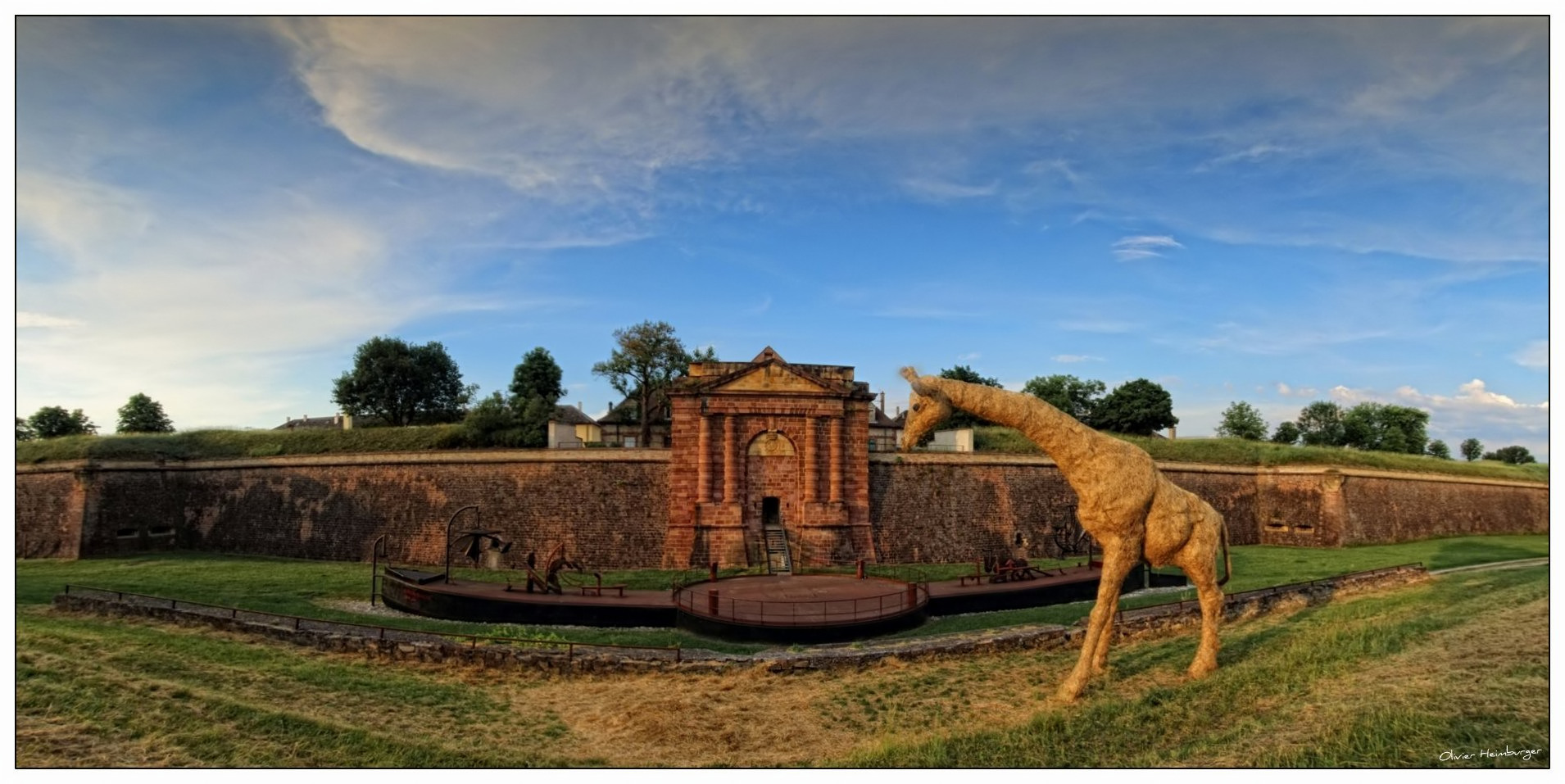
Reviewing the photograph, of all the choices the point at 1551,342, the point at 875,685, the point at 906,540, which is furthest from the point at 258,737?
the point at 906,540

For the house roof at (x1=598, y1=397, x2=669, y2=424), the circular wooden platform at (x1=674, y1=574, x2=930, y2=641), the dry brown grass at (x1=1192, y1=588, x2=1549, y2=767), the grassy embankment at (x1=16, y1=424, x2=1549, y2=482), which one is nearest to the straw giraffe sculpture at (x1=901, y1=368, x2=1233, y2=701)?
the dry brown grass at (x1=1192, y1=588, x2=1549, y2=767)

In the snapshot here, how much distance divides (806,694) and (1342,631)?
29.1 ft

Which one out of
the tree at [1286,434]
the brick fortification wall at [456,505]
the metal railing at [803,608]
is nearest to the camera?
the metal railing at [803,608]

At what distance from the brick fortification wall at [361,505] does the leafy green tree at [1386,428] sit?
55.8 meters

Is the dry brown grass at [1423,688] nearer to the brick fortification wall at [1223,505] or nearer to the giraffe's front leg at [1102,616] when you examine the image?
the giraffe's front leg at [1102,616]

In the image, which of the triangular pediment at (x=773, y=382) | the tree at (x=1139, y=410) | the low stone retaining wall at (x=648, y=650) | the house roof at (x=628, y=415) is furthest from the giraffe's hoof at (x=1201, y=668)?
the tree at (x=1139, y=410)

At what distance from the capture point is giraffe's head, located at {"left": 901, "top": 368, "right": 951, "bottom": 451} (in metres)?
9.97

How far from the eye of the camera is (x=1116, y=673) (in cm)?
1181

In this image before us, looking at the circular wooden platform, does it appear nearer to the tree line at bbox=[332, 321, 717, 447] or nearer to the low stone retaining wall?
the low stone retaining wall

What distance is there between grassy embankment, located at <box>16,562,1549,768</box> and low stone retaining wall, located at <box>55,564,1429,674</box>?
26cm

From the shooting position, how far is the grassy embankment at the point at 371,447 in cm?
2944

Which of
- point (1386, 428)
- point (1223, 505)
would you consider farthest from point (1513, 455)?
point (1223, 505)

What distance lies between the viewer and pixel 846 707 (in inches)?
452

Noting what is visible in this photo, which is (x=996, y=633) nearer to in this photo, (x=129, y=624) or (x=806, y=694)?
(x=806, y=694)
